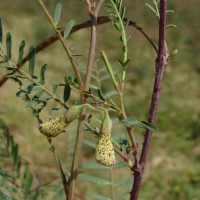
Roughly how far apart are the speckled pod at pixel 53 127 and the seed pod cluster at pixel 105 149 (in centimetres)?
3

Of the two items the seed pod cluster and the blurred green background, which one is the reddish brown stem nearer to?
the seed pod cluster

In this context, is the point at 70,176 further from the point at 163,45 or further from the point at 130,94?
the point at 130,94

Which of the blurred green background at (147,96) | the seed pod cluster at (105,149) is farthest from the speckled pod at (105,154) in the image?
the blurred green background at (147,96)

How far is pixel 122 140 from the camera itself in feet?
1.79

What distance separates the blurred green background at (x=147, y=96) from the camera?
2566mm

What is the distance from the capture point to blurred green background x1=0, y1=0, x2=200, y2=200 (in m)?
2.57

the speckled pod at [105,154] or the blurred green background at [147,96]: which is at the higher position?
the speckled pod at [105,154]

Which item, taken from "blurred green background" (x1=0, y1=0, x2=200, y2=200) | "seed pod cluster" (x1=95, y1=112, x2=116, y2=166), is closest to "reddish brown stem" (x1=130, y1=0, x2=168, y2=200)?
"seed pod cluster" (x1=95, y1=112, x2=116, y2=166)

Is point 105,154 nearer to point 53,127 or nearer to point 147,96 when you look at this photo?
point 53,127

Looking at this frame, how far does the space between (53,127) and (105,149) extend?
4cm

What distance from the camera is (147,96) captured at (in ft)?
11.1

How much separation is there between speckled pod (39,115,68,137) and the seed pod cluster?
0.10 ft

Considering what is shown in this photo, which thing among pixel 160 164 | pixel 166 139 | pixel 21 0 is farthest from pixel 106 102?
pixel 21 0

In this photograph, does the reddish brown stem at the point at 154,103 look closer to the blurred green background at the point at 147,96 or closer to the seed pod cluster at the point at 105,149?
the seed pod cluster at the point at 105,149
